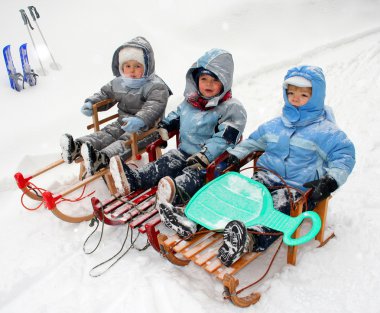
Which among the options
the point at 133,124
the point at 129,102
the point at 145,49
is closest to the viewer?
the point at 133,124

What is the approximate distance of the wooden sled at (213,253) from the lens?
2920 mm

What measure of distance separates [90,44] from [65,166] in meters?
4.14

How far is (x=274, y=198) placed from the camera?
3434 millimetres

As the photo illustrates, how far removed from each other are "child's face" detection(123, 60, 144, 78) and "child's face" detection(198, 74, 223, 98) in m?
0.93

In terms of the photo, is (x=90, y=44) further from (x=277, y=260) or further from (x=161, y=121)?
(x=277, y=260)

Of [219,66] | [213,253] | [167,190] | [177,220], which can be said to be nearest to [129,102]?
[219,66]

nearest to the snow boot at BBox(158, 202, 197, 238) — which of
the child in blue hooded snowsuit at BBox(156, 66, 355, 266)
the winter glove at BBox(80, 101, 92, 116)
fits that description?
the child in blue hooded snowsuit at BBox(156, 66, 355, 266)

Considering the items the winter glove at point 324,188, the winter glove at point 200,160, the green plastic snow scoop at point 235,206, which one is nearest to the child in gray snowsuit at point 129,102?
the winter glove at point 200,160

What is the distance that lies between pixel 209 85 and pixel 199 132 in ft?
1.67

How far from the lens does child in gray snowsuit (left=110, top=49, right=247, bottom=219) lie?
373 centimetres

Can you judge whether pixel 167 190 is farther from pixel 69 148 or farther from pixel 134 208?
pixel 69 148

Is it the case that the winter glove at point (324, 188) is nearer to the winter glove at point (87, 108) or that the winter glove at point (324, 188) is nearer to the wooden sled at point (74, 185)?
the wooden sled at point (74, 185)

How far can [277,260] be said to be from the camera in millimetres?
3479

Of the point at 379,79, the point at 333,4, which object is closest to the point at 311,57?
the point at 379,79
